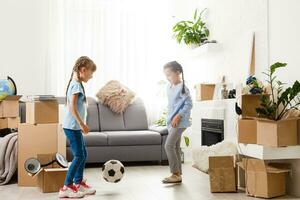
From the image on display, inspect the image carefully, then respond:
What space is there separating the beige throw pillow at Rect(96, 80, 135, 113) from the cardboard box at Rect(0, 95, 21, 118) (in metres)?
1.46

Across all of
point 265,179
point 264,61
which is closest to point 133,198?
point 265,179

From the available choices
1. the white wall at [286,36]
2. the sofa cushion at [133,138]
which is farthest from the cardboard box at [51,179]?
the white wall at [286,36]

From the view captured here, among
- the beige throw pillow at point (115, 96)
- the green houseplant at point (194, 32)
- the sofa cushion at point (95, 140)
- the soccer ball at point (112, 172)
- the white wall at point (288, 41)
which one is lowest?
the soccer ball at point (112, 172)

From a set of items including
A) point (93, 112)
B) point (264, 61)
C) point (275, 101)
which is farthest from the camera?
point (93, 112)

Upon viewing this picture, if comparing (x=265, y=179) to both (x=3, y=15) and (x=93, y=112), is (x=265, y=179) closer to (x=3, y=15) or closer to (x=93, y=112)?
(x=93, y=112)

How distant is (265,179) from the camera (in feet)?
12.2

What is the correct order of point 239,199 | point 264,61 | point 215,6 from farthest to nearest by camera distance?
point 215,6 → point 264,61 → point 239,199

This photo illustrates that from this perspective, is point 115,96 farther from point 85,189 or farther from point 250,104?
point 250,104

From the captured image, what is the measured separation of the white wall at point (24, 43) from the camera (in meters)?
6.84

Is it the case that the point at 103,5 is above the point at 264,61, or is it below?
above

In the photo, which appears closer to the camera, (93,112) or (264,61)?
(264,61)

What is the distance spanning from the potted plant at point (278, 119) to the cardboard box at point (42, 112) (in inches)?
79.5

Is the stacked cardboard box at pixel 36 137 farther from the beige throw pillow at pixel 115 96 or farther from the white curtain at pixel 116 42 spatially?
the white curtain at pixel 116 42

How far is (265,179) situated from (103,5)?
4.41m
